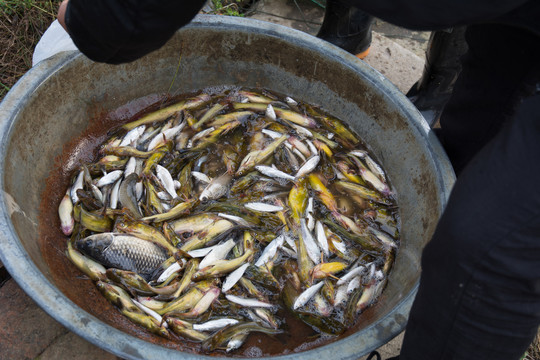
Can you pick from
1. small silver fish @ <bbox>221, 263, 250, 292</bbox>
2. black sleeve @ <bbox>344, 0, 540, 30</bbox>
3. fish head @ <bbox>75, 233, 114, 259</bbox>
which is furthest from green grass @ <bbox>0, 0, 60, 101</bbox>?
black sleeve @ <bbox>344, 0, 540, 30</bbox>

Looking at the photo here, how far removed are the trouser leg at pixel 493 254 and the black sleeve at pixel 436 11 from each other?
0.31m

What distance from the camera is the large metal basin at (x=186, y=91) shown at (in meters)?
1.58

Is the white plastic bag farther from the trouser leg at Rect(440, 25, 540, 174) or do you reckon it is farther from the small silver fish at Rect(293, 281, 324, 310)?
the trouser leg at Rect(440, 25, 540, 174)

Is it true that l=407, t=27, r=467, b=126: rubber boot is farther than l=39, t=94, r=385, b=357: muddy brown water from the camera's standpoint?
Yes

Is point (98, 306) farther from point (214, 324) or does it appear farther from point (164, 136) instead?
point (164, 136)

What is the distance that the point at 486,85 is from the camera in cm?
223

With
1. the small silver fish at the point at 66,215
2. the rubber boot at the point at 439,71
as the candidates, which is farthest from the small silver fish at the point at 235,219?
the rubber boot at the point at 439,71

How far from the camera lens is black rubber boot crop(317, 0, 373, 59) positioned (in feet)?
11.1

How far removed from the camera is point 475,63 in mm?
2225

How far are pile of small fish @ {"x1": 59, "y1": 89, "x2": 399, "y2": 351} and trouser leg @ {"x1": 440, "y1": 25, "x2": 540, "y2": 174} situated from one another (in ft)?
1.66

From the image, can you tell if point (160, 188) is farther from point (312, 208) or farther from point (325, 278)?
point (325, 278)

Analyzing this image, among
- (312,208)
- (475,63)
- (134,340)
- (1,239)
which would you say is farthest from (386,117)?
(1,239)

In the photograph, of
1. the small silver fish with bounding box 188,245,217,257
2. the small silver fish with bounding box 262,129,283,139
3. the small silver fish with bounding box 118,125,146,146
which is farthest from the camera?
the small silver fish with bounding box 262,129,283,139

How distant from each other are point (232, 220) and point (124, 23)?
3.80ft
